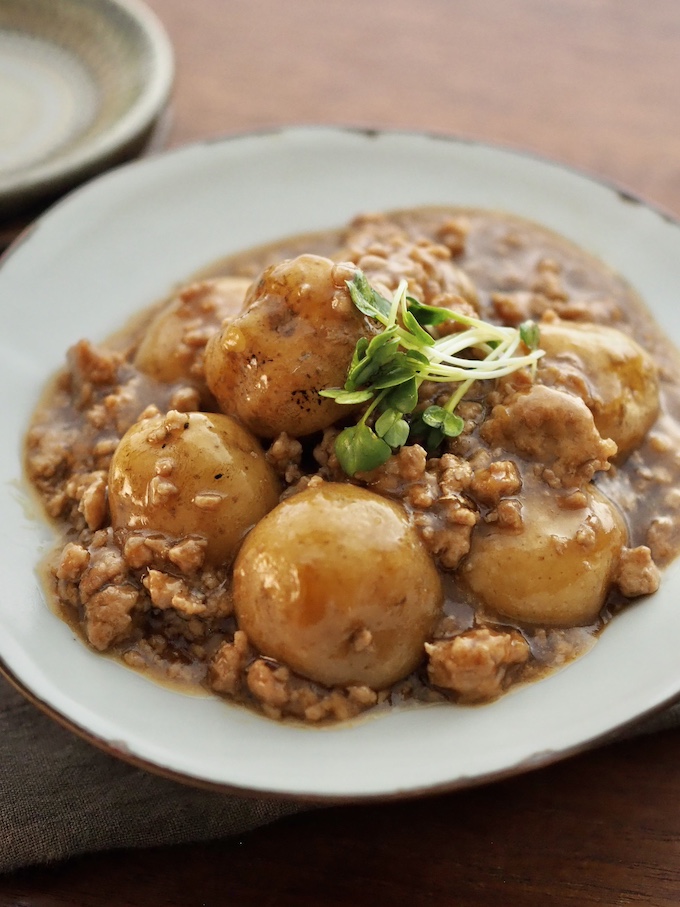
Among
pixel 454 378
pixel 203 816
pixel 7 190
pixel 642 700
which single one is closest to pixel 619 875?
pixel 642 700

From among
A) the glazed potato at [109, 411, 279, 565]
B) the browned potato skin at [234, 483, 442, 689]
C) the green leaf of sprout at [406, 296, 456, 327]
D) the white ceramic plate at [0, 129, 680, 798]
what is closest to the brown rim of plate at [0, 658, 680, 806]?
the white ceramic plate at [0, 129, 680, 798]

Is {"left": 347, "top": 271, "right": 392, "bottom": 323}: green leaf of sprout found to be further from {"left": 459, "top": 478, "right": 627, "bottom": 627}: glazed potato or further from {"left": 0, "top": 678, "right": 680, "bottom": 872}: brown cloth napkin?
{"left": 0, "top": 678, "right": 680, "bottom": 872}: brown cloth napkin

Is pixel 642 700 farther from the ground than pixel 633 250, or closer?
closer

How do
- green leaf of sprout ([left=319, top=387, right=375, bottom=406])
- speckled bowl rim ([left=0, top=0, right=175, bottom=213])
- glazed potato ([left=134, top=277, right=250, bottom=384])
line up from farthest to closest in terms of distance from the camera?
1. speckled bowl rim ([left=0, top=0, right=175, bottom=213])
2. glazed potato ([left=134, top=277, right=250, bottom=384])
3. green leaf of sprout ([left=319, top=387, right=375, bottom=406])

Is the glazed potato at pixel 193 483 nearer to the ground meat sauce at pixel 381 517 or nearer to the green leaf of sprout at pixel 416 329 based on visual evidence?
the ground meat sauce at pixel 381 517

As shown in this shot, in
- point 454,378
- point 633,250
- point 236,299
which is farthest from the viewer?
point 633,250

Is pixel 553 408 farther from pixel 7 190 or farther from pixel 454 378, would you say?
pixel 7 190

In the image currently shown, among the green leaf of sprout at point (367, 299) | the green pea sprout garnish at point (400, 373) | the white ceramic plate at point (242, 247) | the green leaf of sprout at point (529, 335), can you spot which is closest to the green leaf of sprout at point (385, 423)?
the green pea sprout garnish at point (400, 373)
